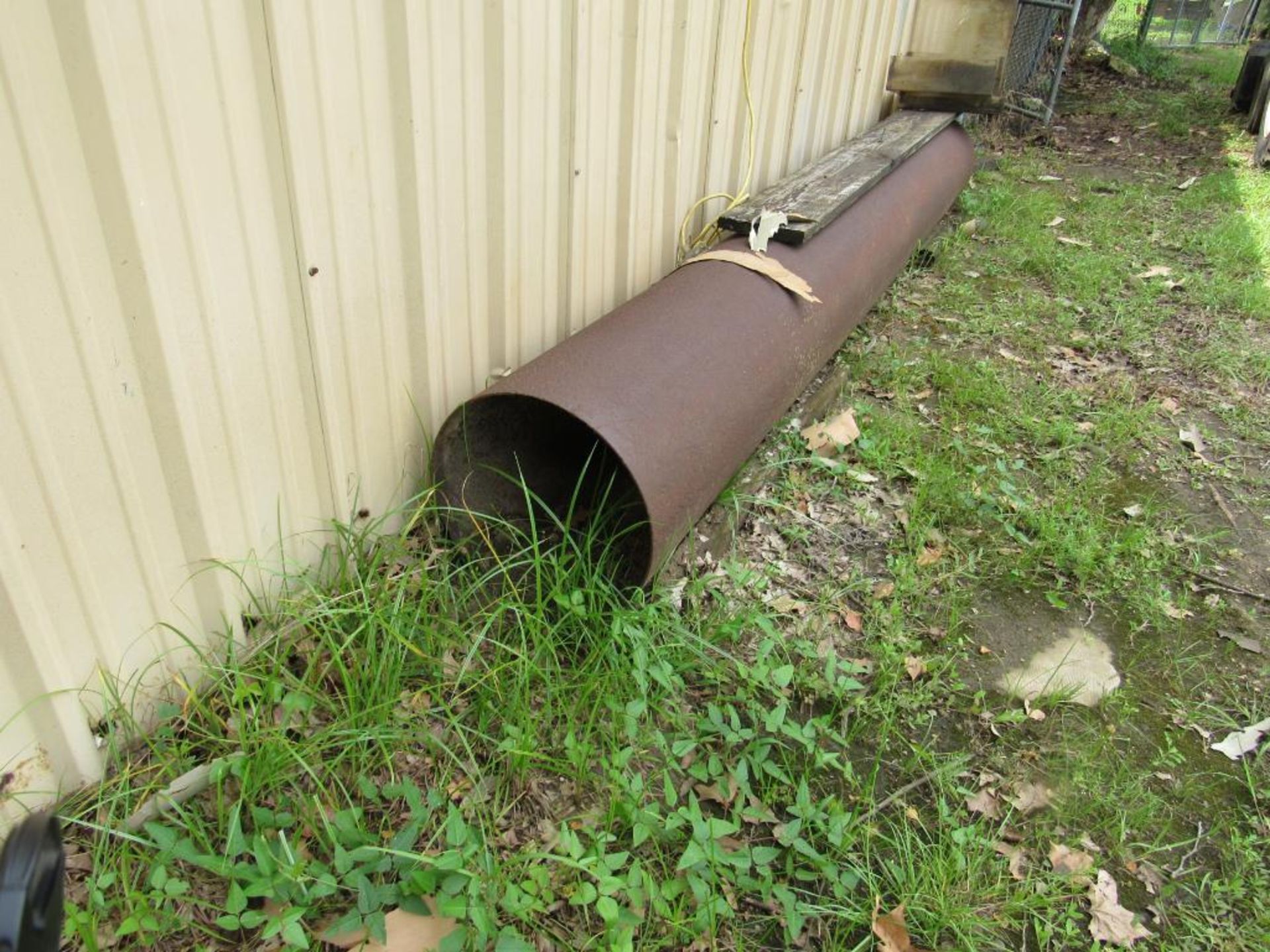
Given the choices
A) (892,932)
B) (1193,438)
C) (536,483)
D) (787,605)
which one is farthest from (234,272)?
(1193,438)

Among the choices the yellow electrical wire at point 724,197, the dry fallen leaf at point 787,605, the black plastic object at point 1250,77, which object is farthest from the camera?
the black plastic object at point 1250,77

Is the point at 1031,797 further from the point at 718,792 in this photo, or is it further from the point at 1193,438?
the point at 1193,438

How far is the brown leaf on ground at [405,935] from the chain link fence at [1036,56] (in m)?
7.00

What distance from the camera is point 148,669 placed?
1.79m

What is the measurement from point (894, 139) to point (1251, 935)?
154 inches

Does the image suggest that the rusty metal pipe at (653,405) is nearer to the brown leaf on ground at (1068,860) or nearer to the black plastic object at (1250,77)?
the brown leaf on ground at (1068,860)

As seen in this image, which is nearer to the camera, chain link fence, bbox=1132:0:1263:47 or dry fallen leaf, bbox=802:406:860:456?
dry fallen leaf, bbox=802:406:860:456

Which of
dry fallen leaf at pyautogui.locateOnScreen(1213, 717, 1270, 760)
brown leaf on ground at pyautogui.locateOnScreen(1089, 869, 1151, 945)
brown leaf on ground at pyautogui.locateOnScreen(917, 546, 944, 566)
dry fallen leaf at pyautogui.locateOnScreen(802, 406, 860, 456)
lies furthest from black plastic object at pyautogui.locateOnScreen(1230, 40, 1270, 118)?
brown leaf on ground at pyautogui.locateOnScreen(1089, 869, 1151, 945)

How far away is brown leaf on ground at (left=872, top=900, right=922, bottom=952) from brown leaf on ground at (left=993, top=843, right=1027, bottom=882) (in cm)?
28

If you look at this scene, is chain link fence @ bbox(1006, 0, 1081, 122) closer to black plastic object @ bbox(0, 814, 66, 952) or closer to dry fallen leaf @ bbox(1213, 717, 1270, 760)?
dry fallen leaf @ bbox(1213, 717, 1270, 760)

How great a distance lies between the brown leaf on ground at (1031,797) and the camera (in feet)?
6.66

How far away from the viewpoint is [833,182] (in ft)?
12.4

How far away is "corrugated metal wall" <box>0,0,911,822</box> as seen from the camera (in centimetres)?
143

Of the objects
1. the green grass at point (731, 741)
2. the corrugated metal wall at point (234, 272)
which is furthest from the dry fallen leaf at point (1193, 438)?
the corrugated metal wall at point (234, 272)
